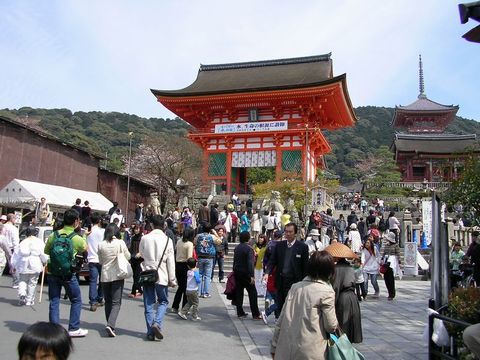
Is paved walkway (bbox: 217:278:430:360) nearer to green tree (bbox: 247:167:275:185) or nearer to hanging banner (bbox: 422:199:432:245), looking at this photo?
hanging banner (bbox: 422:199:432:245)

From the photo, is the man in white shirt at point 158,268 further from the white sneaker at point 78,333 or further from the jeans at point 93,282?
the jeans at point 93,282

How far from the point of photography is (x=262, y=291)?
400 inches

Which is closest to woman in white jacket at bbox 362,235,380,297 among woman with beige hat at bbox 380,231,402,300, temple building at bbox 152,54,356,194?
woman with beige hat at bbox 380,231,402,300

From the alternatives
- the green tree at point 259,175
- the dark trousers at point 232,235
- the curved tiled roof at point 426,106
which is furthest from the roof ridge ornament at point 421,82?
the dark trousers at point 232,235

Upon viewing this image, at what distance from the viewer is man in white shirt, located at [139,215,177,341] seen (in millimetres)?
6082

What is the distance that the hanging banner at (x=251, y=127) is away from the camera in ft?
86.9

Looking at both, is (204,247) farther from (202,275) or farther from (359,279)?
(359,279)

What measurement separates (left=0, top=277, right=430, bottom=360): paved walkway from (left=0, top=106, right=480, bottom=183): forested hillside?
Answer: 4875 centimetres

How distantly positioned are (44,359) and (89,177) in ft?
78.7

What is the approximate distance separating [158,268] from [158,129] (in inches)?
2745

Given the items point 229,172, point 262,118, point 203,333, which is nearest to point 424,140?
point 262,118

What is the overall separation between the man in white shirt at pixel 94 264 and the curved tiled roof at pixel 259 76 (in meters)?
18.7

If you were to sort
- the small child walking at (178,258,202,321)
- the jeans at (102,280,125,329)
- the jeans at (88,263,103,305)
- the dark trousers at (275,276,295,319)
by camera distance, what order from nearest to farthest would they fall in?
the jeans at (102,280,125,329)
the dark trousers at (275,276,295,319)
the small child walking at (178,258,202,321)
the jeans at (88,263,103,305)

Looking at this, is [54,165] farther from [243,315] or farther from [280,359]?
[280,359]
